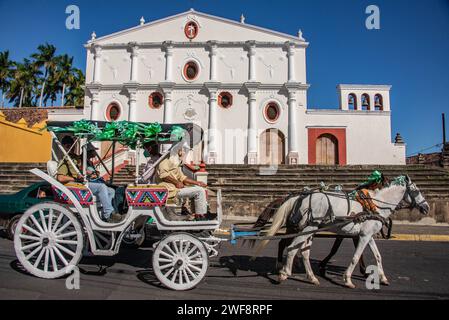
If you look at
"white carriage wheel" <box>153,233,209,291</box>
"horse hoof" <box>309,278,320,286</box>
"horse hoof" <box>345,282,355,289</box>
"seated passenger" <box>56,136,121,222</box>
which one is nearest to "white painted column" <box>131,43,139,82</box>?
"seated passenger" <box>56,136,121,222</box>

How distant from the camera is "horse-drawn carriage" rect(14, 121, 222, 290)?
471cm

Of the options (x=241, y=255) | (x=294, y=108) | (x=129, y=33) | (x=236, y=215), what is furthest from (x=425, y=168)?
(x=129, y=33)

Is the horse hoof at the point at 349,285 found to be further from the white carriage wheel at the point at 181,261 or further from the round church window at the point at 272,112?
the round church window at the point at 272,112

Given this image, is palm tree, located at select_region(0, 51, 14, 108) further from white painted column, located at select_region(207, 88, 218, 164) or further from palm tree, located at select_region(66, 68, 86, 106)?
white painted column, located at select_region(207, 88, 218, 164)

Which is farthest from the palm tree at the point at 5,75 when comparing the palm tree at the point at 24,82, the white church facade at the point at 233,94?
the white church facade at the point at 233,94

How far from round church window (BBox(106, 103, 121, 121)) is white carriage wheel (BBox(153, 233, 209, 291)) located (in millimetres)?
20663

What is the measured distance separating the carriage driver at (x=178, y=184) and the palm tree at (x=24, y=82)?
47.7 m

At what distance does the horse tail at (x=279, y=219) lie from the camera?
17.6 feet

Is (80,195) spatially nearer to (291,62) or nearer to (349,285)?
(349,285)

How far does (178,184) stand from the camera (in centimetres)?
564

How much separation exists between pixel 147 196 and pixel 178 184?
712mm

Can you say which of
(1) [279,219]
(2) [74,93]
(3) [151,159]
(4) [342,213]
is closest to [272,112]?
(3) [151,159]
